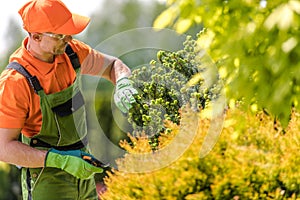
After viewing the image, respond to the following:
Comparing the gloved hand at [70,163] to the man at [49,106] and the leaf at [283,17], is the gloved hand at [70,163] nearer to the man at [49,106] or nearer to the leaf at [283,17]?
the man at [49,106]

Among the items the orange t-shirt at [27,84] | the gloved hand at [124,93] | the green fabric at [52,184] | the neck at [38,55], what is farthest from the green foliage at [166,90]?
the neck at [38,55]

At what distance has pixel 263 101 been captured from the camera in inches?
121

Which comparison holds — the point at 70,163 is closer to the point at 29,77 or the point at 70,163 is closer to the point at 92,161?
the point at 92,161

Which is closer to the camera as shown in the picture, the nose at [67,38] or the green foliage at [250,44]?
the green foliage at [250,44]

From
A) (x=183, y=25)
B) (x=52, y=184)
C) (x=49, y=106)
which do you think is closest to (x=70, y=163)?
(x=52, y=184)

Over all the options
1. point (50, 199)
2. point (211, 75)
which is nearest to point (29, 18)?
point (50, 199)

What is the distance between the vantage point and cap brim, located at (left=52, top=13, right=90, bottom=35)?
3953mm

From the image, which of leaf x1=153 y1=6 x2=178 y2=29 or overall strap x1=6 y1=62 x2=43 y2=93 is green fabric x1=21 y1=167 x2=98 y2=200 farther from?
leaf x1=153 y1=6 x2=178 y2=29

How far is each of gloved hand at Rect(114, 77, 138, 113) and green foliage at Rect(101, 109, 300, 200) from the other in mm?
677

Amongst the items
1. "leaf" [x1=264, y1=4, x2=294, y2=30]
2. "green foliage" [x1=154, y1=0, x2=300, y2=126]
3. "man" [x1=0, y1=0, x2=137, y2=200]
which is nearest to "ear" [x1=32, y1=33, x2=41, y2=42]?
"man" [x1=0, y1=0, x2=137, y2=200]

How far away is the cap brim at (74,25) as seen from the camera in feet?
13.0

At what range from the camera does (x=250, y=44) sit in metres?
2.87

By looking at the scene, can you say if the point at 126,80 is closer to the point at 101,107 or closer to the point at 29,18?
the point at 29,18

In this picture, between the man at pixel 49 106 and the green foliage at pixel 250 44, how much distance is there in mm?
1107
